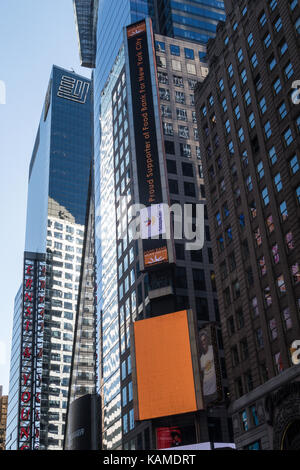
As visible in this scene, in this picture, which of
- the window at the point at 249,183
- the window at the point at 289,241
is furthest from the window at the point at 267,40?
the window at the point at 289,241

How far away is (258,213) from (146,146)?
42879mm

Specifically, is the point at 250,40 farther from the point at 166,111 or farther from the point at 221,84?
the point at 166,111

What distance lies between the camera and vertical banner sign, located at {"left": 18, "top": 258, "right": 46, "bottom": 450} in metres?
155

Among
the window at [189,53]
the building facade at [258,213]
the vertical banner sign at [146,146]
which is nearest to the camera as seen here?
the building facade at [258,213]

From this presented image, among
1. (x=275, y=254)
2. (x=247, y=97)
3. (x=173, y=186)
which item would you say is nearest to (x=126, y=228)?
(x=173, y=186)

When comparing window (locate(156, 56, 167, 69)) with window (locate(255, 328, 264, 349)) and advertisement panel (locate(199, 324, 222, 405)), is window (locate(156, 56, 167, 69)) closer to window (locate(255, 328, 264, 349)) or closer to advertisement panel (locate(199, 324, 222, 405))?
advertisement panel (locate(199, 324, 222, 405))

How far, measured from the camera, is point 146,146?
9731cm

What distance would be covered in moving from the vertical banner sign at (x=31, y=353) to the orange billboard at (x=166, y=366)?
263 feet

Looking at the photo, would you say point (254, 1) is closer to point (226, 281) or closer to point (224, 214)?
point (224, 214)

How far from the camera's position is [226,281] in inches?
2509

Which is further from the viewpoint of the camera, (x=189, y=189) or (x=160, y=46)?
(x=160, y=46)

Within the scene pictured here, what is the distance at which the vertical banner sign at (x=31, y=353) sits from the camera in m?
155

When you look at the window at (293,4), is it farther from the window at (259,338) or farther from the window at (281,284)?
the window at (259,338)

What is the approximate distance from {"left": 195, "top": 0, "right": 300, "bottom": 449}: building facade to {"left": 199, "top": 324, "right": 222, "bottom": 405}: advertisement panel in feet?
42.2
